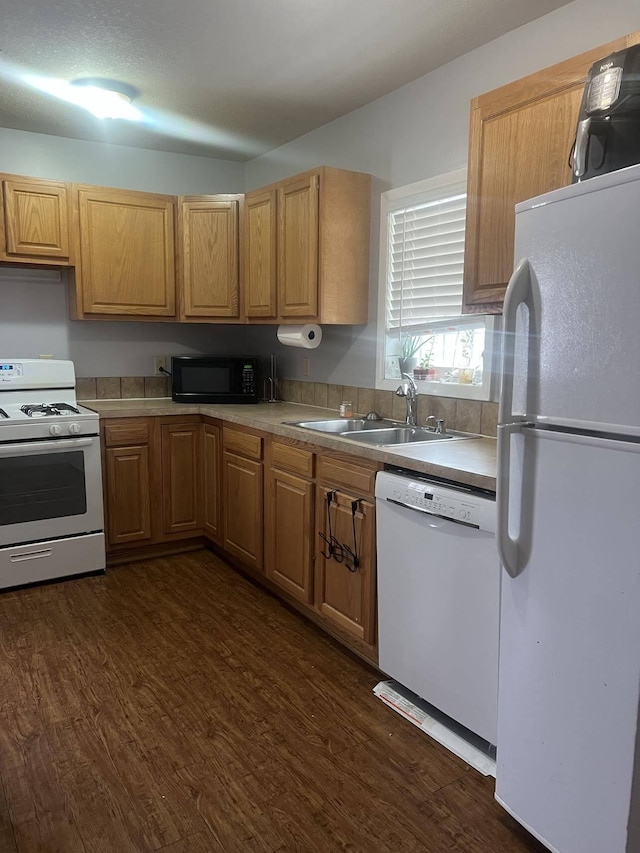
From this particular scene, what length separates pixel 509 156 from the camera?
205 centimetres

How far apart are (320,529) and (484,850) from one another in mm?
1306

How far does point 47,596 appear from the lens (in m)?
3.18

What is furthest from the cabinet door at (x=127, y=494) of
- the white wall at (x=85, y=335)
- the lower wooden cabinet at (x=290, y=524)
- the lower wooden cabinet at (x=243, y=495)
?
the lower wooden cabinet at (x=290, y=524)

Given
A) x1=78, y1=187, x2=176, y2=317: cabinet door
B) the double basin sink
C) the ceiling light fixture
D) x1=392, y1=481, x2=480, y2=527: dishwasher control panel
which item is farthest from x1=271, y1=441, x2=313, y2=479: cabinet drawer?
the ceiling light fixture

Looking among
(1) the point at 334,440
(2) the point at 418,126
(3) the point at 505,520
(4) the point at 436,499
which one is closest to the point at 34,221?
(2) the point at 418,126

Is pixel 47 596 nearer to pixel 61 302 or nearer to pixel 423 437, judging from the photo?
pixel 61 302

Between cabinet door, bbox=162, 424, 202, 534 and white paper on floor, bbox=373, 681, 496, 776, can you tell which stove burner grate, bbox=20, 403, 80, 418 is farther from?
white paper on floor, bbox=373, 681, 496, 776

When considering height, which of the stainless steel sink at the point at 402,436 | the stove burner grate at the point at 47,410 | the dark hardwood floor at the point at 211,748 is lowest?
the dark hardwood floor at the point at 211,748

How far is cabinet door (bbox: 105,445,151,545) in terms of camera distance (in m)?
3.51

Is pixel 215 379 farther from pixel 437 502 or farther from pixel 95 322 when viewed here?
pixel 437 502

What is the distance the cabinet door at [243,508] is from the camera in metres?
Result: 3.19

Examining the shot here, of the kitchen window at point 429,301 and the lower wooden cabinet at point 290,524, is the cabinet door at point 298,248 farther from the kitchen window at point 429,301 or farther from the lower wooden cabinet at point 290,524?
the lower wooden cabinet at point 290,524

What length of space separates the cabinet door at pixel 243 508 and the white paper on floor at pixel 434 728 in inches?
42.6

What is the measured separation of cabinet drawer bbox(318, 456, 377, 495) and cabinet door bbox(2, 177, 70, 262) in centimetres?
210
